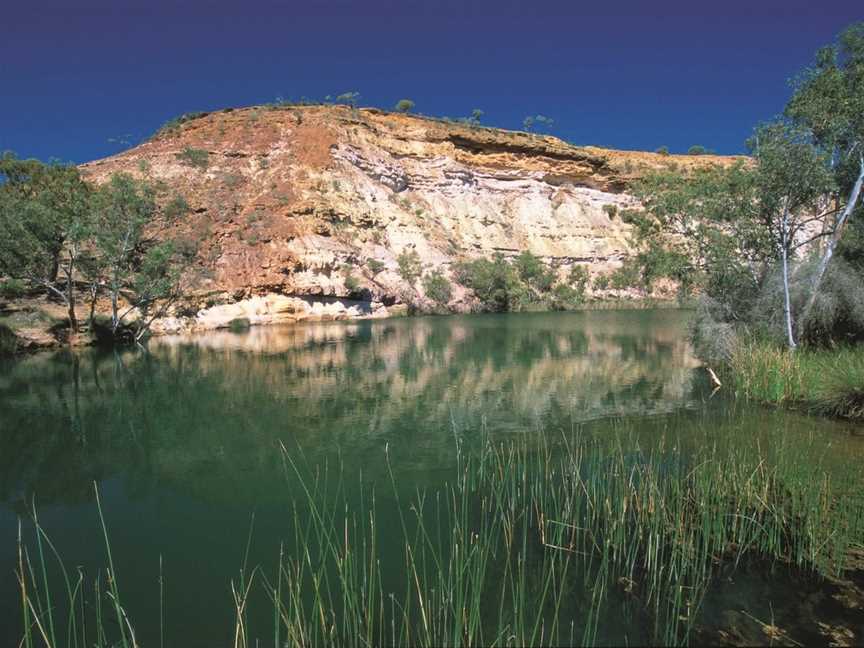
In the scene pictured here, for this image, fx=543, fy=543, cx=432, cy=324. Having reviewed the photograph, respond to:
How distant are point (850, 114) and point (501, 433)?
1166 cm

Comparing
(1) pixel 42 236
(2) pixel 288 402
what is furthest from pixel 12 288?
(2) pixel 288 402

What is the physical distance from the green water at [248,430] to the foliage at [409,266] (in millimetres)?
26682

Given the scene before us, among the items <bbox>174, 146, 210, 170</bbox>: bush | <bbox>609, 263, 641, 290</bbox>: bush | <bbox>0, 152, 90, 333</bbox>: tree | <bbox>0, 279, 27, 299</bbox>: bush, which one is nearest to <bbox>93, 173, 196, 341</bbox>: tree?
<bbox>0, 152, 90, 333</bbox>: tree

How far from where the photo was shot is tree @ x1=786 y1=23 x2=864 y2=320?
504 inches

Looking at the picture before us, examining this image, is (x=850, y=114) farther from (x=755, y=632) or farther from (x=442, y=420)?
(x=755, y=632)

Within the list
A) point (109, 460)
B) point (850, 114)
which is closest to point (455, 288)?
point (850, 114)

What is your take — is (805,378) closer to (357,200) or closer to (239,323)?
(239,323)

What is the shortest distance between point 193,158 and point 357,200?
50.9ft

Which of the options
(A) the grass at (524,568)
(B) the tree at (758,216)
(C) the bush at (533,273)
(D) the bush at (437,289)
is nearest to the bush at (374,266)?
(D) the bush at (437,289)

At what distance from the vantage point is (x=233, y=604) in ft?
15.7

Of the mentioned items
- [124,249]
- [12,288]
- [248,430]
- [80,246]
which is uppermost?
[80,246]

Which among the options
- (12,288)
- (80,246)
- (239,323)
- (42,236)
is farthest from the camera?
(239,323)

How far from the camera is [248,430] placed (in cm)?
1101

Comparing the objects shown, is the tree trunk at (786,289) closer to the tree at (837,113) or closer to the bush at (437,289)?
the tree at (837,113)
